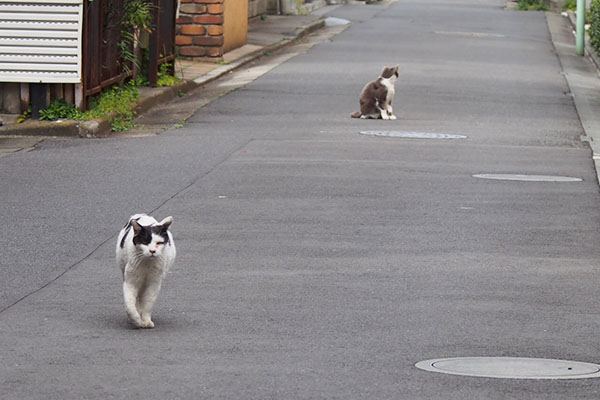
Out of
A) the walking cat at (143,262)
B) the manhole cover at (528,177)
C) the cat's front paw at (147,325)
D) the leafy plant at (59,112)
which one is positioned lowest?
the leafy plant at (59,112)

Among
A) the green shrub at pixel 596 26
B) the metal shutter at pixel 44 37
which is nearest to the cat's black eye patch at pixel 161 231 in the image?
the metal shutter at pixel 44 37

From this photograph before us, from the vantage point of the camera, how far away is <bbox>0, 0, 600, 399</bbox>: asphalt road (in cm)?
614

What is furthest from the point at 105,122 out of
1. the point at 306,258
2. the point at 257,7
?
the point at 257,7

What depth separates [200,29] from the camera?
24.5 meters

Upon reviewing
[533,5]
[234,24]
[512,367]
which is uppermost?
[512,367]

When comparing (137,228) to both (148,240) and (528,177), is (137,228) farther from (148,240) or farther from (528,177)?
(528,177)

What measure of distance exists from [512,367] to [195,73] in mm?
16859

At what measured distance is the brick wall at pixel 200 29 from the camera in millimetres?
24500

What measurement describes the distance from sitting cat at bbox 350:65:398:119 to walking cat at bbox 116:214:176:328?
10140 millimetres

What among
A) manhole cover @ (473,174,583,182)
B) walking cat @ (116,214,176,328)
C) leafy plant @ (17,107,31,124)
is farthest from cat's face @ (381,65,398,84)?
walking cat @ (116,214,176,328)

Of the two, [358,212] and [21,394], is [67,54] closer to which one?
[358,212]

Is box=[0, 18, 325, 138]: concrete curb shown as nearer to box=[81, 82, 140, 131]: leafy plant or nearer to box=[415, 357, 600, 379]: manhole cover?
box=[81, 82, 140, 131]: leafy plant

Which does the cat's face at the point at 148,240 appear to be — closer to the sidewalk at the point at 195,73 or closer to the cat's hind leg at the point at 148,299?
the cat's hind leg at the point at 148,299

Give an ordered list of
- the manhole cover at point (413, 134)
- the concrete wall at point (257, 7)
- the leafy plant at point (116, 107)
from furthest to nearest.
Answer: the concrete wall at point (257, 7), the leafy plant at point (116, 107), the manhole cover at point (413, 134)
